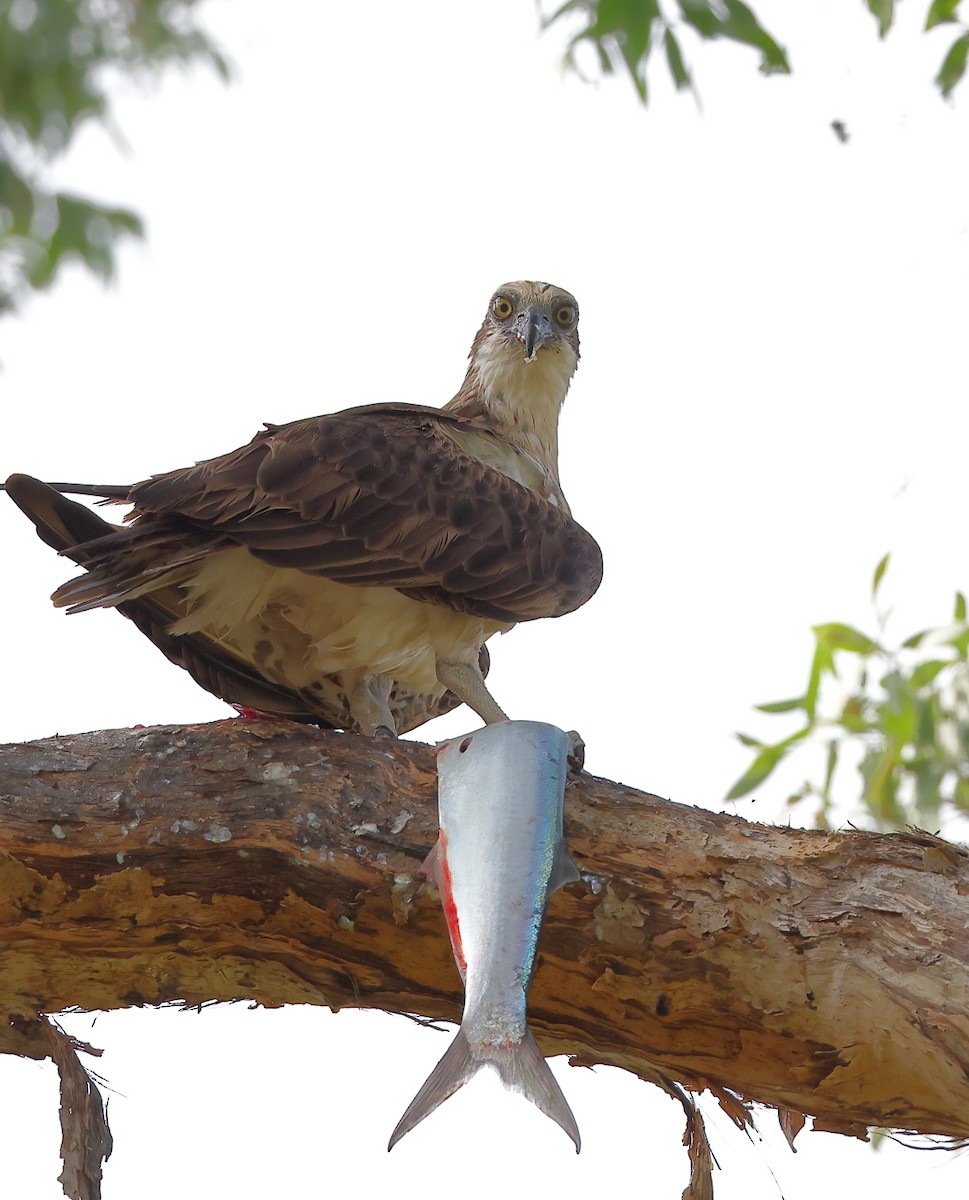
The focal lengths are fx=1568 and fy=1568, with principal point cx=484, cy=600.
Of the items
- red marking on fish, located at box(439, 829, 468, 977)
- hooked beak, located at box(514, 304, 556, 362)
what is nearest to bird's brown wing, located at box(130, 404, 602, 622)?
hooked beak, located at box(514, 304, 556, 362)

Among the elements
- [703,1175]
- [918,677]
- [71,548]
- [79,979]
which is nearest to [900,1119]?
[703,1175]

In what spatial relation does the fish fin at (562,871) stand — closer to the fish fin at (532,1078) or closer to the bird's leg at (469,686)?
the fish fin at (532,1078)

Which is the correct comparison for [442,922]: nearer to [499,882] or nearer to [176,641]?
[499,882]

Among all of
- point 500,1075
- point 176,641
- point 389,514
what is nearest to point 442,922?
point 500,1075

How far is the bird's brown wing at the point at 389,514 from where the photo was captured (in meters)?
3.89

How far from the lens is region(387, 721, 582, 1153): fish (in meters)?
2.57

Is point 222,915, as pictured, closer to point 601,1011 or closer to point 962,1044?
point 601,1011

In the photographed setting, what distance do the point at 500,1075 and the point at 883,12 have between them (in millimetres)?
3744

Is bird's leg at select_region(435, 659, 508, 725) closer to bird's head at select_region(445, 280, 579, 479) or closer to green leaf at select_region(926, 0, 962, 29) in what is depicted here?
bird's head at select_region(445, 280, 579, 479)

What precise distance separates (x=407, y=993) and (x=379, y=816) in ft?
1.21

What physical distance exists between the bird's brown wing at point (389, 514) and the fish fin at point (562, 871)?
1241mm

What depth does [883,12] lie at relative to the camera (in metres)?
4.94

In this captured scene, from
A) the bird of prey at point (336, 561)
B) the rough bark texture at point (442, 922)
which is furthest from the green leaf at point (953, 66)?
the rough bark texture at point (442, 922)

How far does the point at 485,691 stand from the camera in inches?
175
